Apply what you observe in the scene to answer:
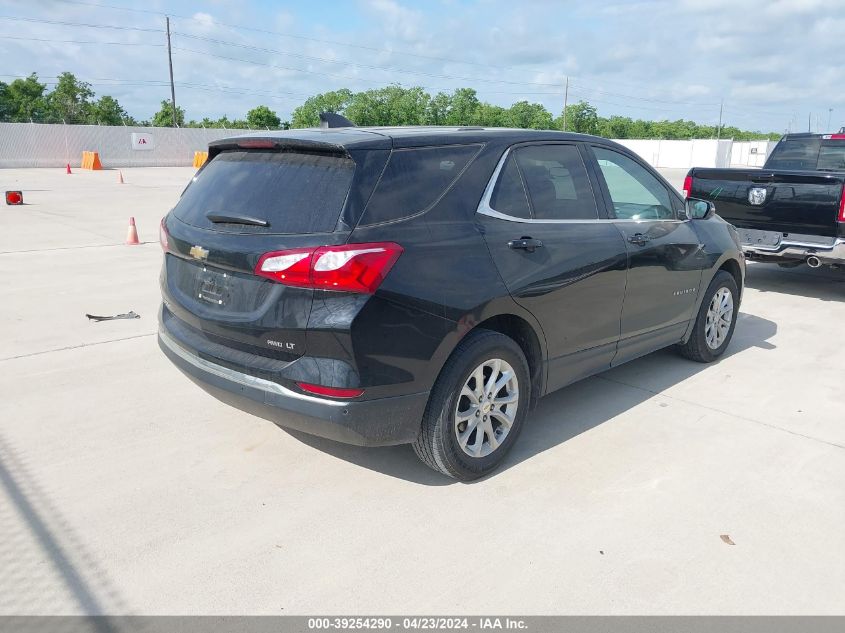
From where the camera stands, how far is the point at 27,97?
67938mm

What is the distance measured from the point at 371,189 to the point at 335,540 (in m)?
1.62

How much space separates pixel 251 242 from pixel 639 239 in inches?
105

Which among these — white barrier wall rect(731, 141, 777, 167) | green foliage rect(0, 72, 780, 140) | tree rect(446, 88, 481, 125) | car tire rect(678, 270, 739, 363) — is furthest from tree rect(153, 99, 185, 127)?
car tire rect(678, 270, 739, 363)

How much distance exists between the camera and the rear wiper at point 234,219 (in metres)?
3.40

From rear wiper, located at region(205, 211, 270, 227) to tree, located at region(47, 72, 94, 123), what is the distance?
7357 centimetres

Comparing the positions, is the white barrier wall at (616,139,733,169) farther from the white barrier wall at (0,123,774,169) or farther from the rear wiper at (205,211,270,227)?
the rear wiper at (205,211,270,227)

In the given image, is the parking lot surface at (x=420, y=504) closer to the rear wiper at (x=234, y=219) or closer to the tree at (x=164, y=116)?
the rear wiper at (x=234, y=219)

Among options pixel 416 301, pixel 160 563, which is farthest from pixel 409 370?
pixel 160 563

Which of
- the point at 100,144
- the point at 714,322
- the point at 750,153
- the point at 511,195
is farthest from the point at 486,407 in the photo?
the point at 750,153

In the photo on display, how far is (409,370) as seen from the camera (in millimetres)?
3322

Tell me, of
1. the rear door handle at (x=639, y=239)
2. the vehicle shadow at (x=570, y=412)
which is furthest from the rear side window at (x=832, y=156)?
the rear door handle at (x=639, y=239)

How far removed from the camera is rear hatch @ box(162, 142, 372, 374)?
323cm
